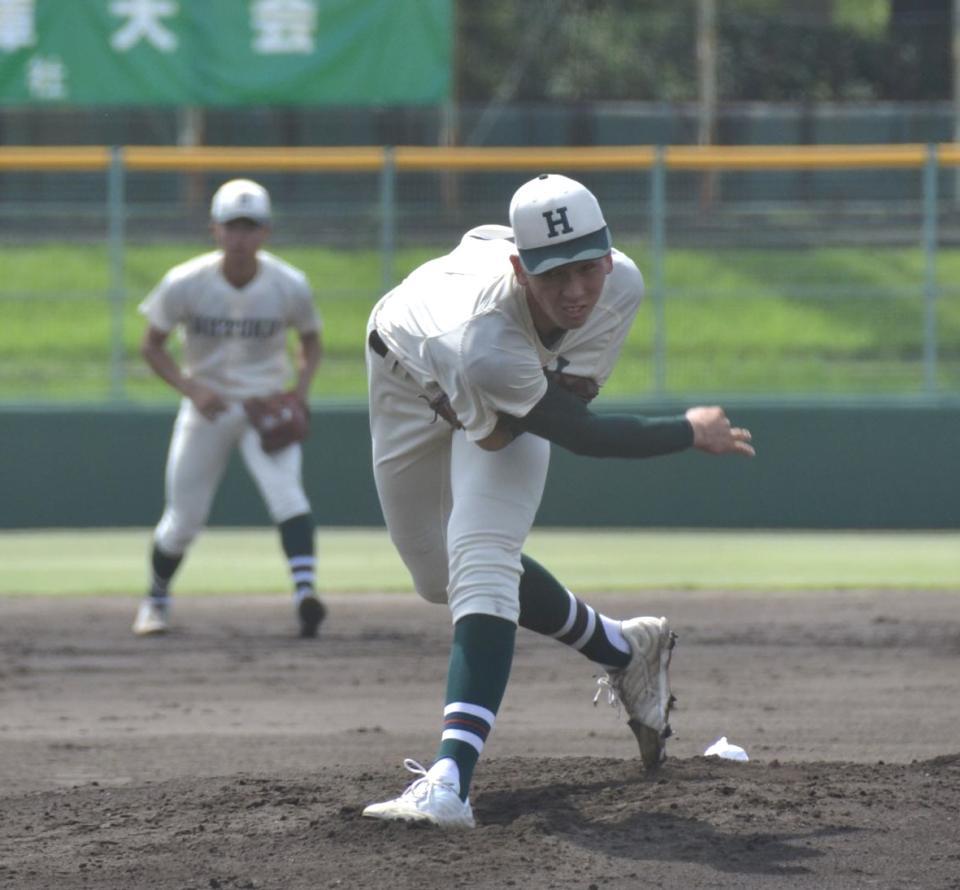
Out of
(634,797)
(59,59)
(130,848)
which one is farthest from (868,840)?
(59,59)

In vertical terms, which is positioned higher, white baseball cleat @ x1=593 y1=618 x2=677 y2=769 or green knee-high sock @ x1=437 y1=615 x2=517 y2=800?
green knee-high sock @ x1=437 y1=615 x2=517 y2=800

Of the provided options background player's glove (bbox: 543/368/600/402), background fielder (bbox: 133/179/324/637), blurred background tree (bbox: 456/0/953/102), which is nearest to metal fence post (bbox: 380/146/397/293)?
background fielder (bbox: 133/179/324/637)

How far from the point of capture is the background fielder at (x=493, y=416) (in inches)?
195

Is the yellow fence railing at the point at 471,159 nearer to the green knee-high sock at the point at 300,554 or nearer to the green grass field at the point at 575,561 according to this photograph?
the green grass field at the point at 575,561

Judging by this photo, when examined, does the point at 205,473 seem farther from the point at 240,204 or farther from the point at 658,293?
the point at 658,293

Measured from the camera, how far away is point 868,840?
196 inches

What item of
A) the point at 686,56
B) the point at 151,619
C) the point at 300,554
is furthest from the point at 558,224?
the point at 686,56

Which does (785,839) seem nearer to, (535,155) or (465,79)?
(535,155)

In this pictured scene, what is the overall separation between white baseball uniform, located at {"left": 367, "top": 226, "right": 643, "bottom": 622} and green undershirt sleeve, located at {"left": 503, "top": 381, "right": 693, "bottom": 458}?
0.25 feet

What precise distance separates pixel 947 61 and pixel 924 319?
42.0 feet

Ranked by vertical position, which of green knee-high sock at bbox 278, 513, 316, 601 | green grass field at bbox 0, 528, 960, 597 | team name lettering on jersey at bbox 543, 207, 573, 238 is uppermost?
team name lettering on jersey at bbox 543, 207, 573, 238

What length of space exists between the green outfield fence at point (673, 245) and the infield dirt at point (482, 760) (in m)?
4.29

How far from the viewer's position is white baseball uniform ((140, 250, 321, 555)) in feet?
30.9

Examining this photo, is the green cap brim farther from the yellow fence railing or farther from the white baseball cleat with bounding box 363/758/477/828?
the yellow fence railing
